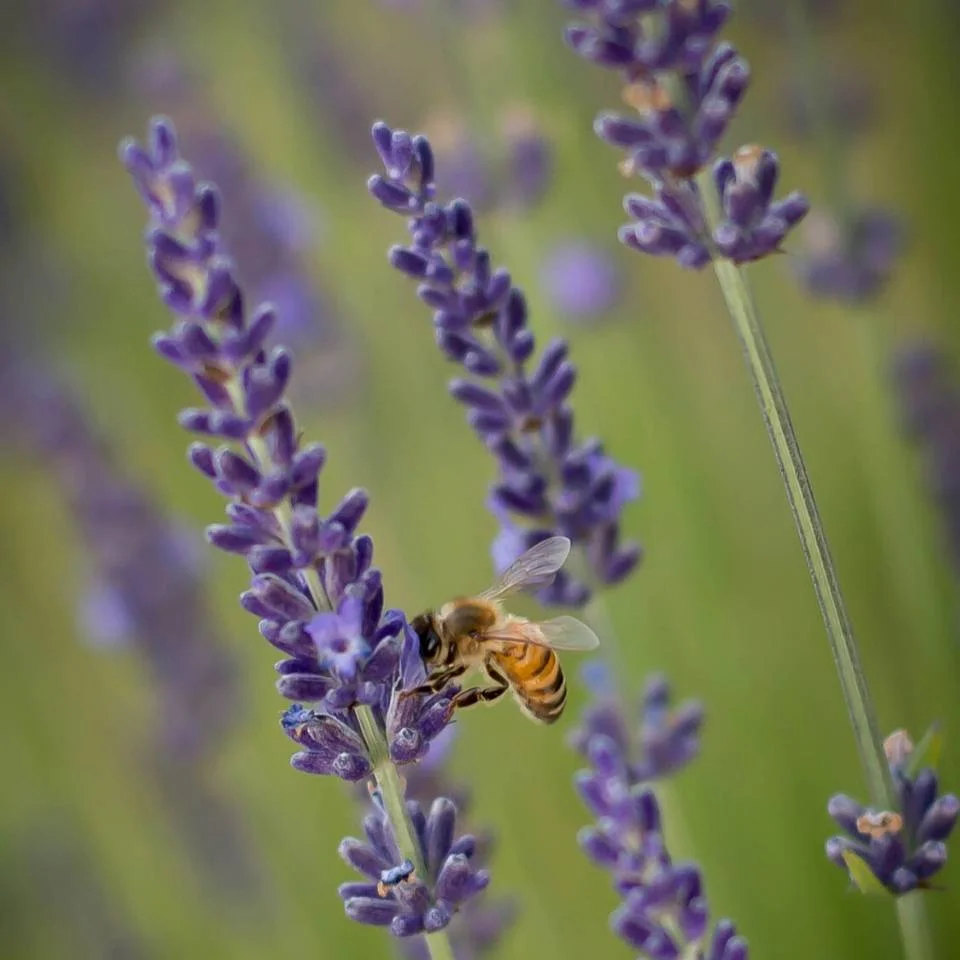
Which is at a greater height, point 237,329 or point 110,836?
point 237,329

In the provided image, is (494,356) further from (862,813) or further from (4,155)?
(4,155)

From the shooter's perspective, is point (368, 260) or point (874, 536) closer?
point (874, 536)

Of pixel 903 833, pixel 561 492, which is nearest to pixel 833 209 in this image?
pixel 561 492

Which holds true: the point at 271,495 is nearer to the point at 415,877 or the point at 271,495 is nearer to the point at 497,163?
the point at 415,877

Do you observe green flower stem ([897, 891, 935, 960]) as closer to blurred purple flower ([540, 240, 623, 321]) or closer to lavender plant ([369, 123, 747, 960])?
lavender plant ([369, 123, 747, 960])

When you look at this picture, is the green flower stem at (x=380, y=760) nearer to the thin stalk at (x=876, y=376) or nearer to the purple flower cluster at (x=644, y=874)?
the purple flower cluster at (x=644, y=874)

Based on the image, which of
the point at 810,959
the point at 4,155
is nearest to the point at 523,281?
the point at 810,959

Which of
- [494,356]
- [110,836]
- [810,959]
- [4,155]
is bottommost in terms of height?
[810,959]
